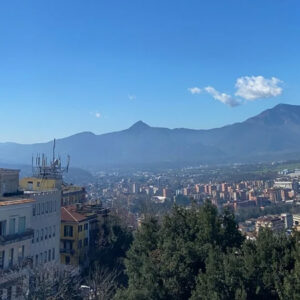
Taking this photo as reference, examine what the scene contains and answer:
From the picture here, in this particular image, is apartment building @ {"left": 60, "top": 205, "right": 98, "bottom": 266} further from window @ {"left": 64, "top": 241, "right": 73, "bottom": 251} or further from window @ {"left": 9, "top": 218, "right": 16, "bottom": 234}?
window @ {"left": 9, "top": 218, "right": 16, "bottom": 234}

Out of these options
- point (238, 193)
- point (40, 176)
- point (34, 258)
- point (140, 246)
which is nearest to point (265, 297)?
point (140, 246)

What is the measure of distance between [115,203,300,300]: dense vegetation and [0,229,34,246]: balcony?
5778mm

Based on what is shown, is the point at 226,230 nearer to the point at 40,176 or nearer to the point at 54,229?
the point at 54,229

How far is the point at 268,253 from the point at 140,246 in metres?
5.68

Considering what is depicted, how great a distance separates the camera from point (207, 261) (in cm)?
1317

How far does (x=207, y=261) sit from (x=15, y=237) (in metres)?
9.89

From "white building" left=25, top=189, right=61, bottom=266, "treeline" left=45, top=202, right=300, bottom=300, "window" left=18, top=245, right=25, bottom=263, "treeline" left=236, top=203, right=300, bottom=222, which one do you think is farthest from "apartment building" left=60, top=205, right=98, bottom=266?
"treeline" left=236, top=203, right=300, bottom=222

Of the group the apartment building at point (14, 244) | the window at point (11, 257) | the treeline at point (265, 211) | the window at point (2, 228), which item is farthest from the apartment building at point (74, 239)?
the treeline at point (265, 211)

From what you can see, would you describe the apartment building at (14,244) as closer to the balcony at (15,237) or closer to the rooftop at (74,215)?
the balcony at (15,237)

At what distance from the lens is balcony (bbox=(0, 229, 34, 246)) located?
18427mm

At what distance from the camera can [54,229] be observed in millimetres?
25594

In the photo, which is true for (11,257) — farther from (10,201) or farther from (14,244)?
(10,201)

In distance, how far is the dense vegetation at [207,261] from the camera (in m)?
11.8

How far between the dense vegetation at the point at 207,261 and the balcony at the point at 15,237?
19.0 feet
